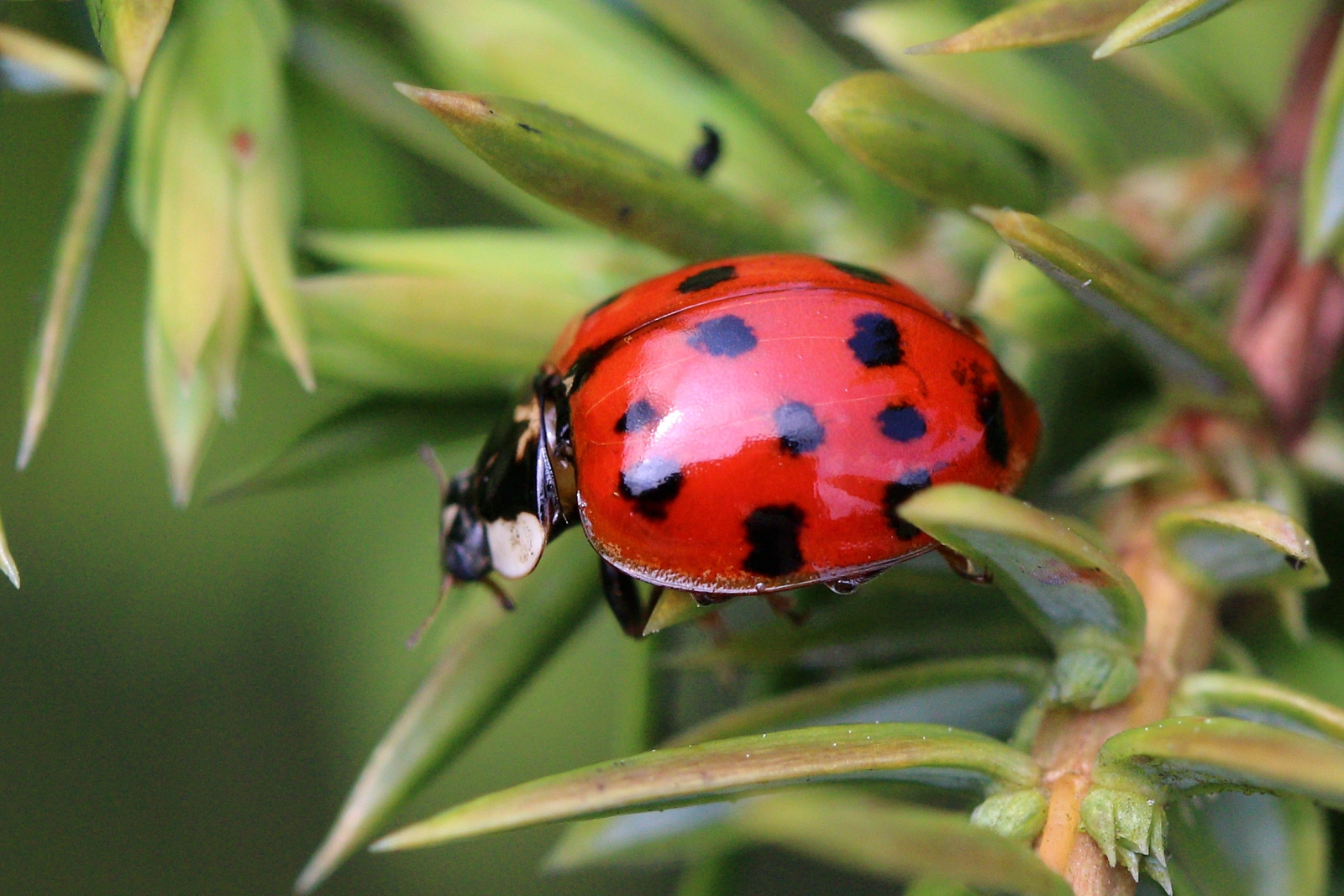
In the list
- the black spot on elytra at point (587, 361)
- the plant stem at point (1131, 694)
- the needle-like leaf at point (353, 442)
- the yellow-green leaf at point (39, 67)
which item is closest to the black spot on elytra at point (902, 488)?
the plant stem at point (1131, 694)

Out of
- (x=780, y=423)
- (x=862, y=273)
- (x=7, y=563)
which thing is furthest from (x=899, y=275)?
(x=7, y=563)

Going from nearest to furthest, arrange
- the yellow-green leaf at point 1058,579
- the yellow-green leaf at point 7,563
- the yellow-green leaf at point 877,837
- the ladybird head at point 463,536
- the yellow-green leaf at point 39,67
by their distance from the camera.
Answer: the yellow-green leaf at point 877,837 < the yellow-green leaf at point 1058,579 < the yellow-green leaf at point 7,563 < the yellow-green leaf at point 39,67 < the ladybird head at point 463,536

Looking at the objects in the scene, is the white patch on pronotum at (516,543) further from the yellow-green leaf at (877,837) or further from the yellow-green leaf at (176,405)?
the yellow-green leaf at (877,837)

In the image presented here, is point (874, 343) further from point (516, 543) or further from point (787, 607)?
point (516, 543)

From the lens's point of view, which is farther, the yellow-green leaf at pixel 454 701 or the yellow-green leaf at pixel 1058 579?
the yellow-green leaf at pixel 454 701

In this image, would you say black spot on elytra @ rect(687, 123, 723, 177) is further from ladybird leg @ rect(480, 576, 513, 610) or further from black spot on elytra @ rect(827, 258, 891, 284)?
ladybird leg @ rect(480, 576, 513, 610)

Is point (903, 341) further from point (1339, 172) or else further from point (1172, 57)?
point (1172, 57)

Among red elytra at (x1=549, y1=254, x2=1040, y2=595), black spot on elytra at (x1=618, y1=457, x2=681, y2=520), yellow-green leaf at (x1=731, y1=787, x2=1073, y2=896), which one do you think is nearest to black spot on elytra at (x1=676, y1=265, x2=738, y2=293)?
red elytra at (x1=549, y1=254, x2=1040, y2=595)
